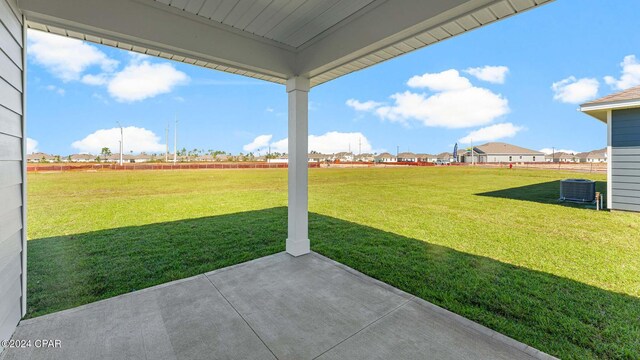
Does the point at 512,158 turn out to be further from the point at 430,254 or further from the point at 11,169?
the point at 11,169

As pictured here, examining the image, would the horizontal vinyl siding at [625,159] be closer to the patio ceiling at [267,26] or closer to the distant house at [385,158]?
the patio ceiling at [267,26]

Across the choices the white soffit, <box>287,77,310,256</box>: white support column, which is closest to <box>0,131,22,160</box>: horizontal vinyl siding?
the white soffit

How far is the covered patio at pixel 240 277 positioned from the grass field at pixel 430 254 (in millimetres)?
416

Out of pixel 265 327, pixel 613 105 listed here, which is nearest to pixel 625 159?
pixel 613 105

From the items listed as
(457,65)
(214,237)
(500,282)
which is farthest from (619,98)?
(457,65)

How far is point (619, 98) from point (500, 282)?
656cm

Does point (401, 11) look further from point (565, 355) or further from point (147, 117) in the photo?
point (147, 117)

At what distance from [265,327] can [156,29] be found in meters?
2.74

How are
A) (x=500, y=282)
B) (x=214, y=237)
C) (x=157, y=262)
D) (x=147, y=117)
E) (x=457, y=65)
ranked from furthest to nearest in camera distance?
(x=147, y=117) < (x=457, y=65) < (x=214, y=237) < (x=157, y=262) < (x=500, y=282)

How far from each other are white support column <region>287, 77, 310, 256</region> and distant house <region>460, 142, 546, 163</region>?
47300 mm

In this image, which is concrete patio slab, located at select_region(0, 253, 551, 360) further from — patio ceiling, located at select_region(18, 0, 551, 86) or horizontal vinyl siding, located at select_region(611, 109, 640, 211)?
horizontal vinyl siding, located at select_region(611, 109, 640, 211)

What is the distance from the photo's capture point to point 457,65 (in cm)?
1622

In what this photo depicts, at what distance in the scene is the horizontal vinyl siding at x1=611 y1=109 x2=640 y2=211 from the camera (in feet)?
19.6

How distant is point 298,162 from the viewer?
3.44m
